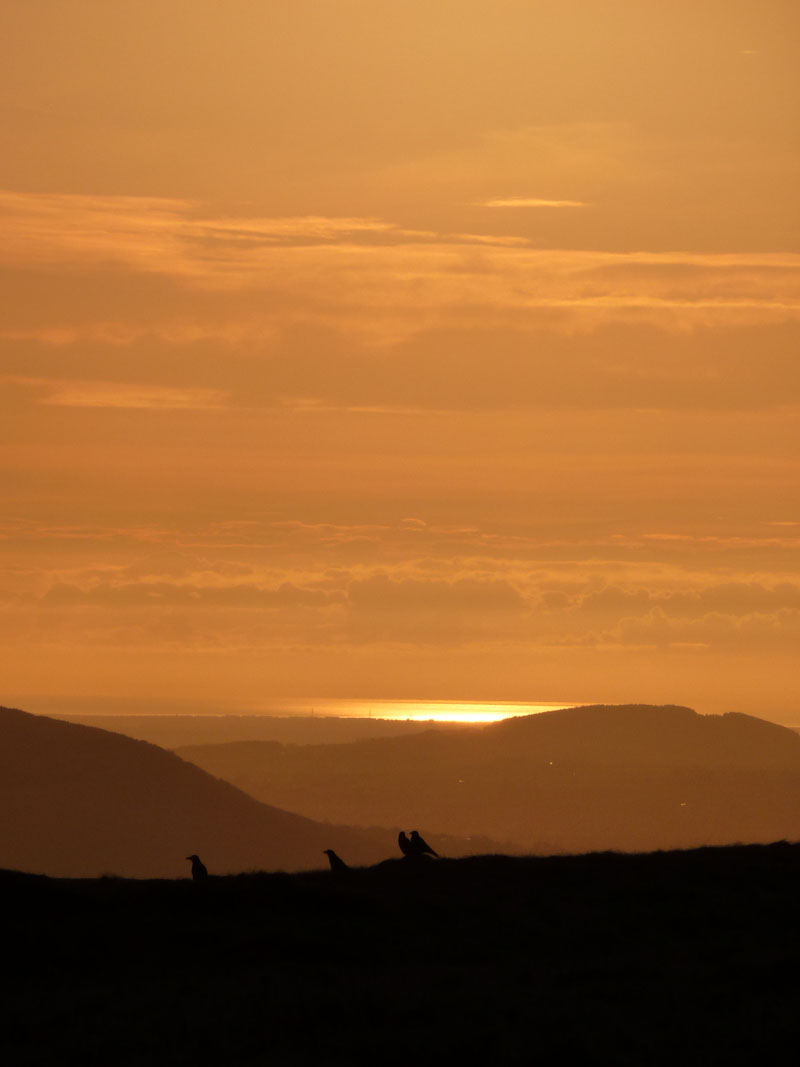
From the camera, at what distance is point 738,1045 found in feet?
110

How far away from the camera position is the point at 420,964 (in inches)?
1547

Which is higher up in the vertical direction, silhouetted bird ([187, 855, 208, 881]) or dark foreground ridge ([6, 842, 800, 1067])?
silhouetted bird ([187, 855, 208, 881])

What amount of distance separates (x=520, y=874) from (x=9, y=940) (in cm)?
1480

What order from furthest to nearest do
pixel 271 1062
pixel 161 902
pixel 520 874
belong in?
pixel 520 874, pixel 161 902, pixel 271 1062

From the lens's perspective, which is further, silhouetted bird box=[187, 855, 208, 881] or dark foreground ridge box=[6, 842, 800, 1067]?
silhouetted bird box=[187, 855, 208, 881]

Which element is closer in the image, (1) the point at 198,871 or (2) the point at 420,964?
(2) the point at 420,964

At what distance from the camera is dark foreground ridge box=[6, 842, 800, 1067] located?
33500mm

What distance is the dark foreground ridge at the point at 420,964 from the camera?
1319 inches

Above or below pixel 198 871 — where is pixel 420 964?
below

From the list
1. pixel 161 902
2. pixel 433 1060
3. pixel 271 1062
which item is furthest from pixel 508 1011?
pixel 161 902

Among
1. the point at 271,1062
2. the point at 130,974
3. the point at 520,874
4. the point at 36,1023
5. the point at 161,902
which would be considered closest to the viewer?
the point at 271,1062

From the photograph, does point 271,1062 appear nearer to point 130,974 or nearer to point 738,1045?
point 130,974

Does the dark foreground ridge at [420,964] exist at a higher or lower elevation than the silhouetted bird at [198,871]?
lower

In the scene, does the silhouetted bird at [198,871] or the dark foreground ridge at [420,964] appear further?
the silhouetted bird at [198,871]
